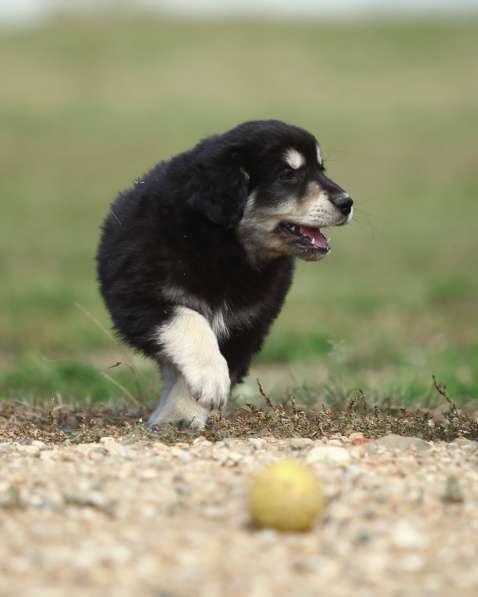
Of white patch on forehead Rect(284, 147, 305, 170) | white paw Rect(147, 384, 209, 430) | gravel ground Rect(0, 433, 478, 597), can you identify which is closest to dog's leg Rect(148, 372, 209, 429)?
white paw Rect(147, 384, 209, 430)

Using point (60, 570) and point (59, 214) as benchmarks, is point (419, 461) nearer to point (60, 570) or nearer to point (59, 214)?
point (60, 570)

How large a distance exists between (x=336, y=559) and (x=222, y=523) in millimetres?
423

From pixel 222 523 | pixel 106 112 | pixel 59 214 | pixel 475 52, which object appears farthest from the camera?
pixel 475 52

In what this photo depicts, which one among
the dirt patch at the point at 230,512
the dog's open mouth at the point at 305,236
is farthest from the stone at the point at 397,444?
the dog's open mouth at the point at 305,236

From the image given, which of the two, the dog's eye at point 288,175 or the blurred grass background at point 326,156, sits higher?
the dog's eye at point 288,175

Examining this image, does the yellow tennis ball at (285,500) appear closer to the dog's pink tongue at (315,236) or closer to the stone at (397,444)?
the stone at (397,444)

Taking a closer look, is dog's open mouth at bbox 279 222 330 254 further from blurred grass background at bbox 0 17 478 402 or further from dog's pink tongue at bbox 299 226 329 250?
blurred grass background at bbox 0 17 478 402

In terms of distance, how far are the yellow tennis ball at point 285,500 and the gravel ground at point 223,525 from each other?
0.04m

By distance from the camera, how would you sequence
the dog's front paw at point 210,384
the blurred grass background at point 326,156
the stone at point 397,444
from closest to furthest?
the stone at point 397,444 → the dog's front paw at point 210,384 → the blurred grass background at point 326,156

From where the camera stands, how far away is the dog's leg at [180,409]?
4871mm

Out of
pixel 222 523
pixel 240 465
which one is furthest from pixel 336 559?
pixel 240 465

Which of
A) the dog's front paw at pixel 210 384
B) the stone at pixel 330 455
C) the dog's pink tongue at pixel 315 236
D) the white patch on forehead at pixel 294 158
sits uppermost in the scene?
the white patch on forehead at pixel 294 158

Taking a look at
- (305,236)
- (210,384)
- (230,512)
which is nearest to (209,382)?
(210,384)

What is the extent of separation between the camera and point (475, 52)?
107 feet
